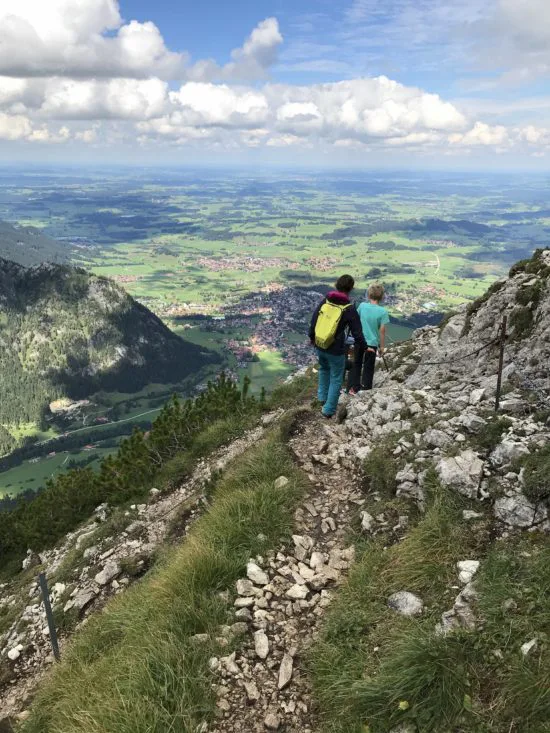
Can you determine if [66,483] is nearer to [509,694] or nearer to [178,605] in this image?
[178,605]

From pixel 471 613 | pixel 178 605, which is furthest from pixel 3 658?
pixel 471 613

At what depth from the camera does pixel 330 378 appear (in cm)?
1320

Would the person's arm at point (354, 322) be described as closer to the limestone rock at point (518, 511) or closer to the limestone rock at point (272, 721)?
the limestone rock at point (518, 511)

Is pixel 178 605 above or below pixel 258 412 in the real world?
above

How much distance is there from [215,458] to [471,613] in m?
12.6

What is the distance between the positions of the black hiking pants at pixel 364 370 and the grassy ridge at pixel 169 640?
5048mm

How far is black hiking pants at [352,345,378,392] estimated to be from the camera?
46.2ft

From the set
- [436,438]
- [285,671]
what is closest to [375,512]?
[436,438]

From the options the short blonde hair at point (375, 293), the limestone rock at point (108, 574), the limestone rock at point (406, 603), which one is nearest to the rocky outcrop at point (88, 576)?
the limestone rock at point (108, 574)

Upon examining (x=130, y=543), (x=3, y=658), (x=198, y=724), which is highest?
(x=198, y=724)

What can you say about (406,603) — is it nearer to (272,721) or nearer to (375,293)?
(272,721)

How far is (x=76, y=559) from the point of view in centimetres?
1446

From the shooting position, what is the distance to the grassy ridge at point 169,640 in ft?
18.6

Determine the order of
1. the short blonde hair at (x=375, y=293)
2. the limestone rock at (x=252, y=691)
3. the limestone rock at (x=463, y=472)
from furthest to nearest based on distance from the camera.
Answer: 1. the short blonde hair at (x=375, y=293)
2. the limestone rock at (x=463, y=472)
3. the limestone rock at (x=252, y=691)
